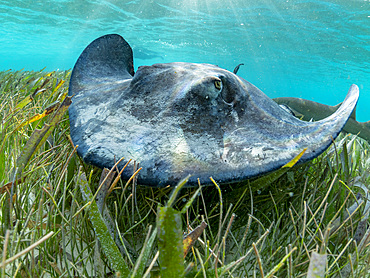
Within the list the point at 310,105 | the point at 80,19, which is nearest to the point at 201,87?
the point at 310,105

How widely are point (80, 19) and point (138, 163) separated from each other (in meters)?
30.8

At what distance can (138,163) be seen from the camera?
1201 mm

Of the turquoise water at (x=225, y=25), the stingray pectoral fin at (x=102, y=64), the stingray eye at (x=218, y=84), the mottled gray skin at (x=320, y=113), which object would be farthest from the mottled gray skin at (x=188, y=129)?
the turquoise water at (x=225, y=25)

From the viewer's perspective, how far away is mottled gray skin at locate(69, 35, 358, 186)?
1209 mm

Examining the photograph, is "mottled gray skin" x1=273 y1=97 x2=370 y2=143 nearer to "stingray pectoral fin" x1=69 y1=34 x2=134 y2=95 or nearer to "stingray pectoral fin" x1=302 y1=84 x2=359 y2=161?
"stingray pectoral fin" x1=302 y1=84 x2=359 y2=161

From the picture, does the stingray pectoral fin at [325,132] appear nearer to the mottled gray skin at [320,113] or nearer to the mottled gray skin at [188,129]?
the mottled gray skin at [188,129]

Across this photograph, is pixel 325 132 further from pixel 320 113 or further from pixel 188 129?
pixel 320 113

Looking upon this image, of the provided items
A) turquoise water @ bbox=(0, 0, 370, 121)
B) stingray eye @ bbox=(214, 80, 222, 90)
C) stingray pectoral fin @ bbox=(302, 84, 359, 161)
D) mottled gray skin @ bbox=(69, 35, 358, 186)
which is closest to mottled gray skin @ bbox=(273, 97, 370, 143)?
stingray pectoral fin @ bbox=(302, 84, 359, 161)

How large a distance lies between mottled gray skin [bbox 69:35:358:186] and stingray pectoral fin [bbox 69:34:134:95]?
1.49 feet

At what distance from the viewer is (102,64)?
3.16m

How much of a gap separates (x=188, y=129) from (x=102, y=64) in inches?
88.8

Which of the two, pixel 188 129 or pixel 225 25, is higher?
pixel 225 25

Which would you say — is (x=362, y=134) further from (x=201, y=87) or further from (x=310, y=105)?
(x=201, y=87)

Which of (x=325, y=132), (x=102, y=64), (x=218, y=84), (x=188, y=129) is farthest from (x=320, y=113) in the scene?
(x=188, y=129)
